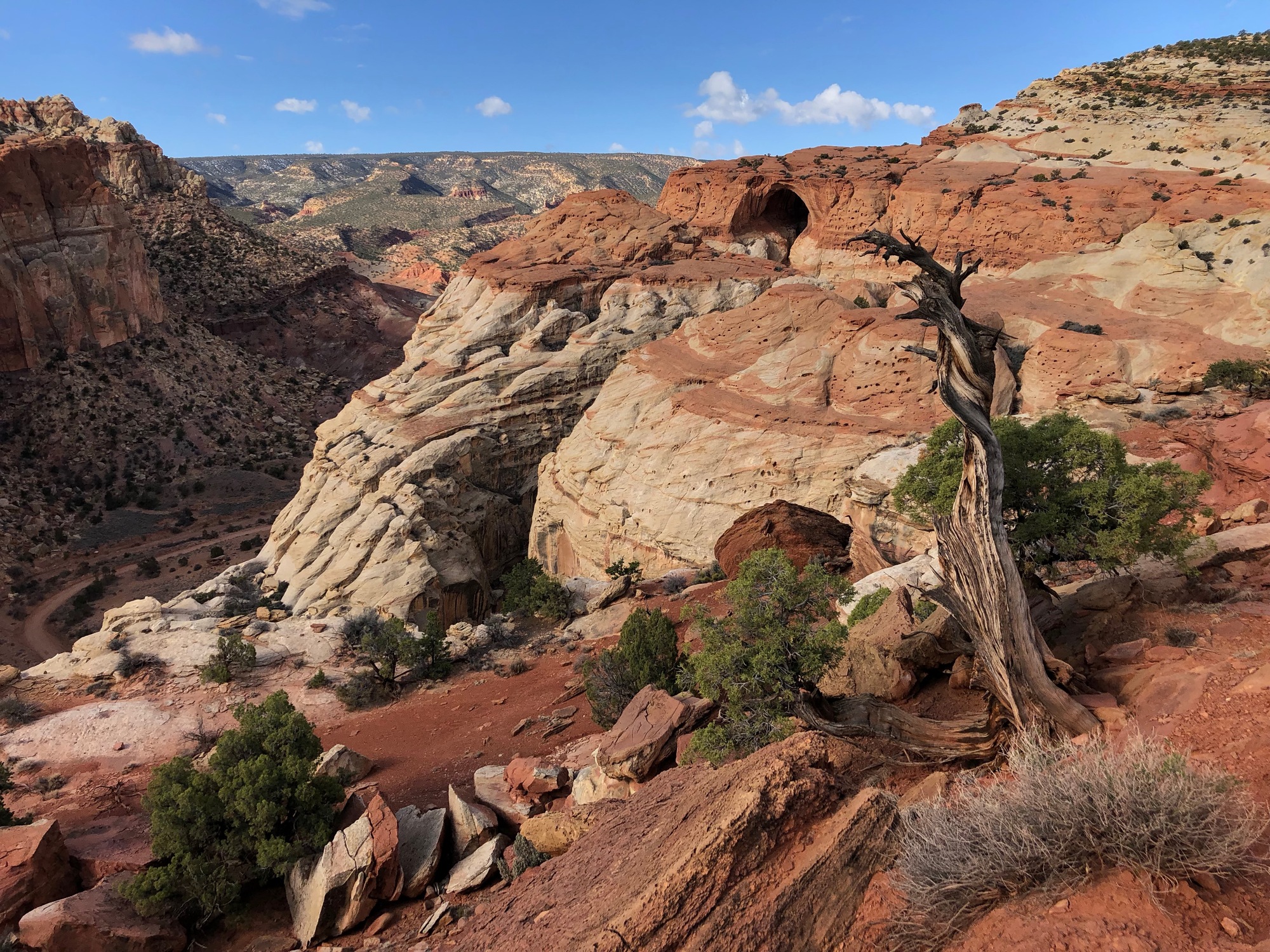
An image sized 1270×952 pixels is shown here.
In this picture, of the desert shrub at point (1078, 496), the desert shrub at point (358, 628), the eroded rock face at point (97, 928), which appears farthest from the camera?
the desert shrub at point (358, 628)

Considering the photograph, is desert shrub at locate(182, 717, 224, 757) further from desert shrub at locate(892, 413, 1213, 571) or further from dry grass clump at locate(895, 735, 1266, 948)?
desert shrub at locate(892, 413, 1213, 571)

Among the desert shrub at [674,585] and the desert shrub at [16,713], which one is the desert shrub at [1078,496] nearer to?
the desert shrub at [674,585]

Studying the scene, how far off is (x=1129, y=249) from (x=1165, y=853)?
95.0 ft

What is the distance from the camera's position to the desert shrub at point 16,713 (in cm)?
1647

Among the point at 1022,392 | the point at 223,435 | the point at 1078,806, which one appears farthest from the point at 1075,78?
the point at 223,435

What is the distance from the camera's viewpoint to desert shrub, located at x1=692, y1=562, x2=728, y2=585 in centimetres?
2100

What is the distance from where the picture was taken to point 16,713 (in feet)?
54.5

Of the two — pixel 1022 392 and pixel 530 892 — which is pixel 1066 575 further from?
pixel 530 892

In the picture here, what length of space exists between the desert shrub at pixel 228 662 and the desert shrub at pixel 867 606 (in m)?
15.6

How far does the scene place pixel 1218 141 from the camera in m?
31.8

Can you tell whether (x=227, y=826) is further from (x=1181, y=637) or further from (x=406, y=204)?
(x=406, y=204)

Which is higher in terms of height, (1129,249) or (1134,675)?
(1129,249)

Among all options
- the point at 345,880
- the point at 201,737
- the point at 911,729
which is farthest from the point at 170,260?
the point at 911,729

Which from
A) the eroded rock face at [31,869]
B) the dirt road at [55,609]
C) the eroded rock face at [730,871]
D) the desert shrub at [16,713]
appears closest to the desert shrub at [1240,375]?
the eroded rock face at [730,871]
